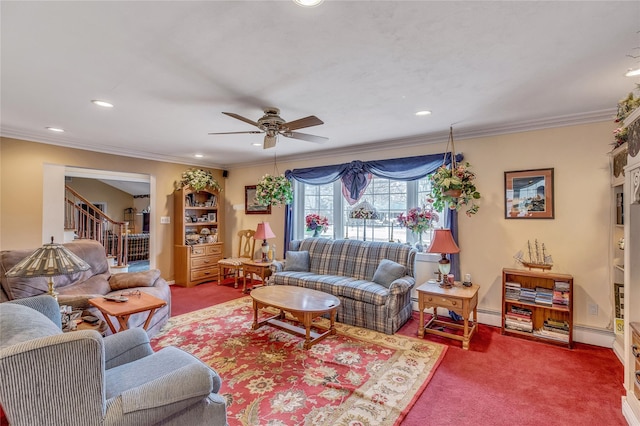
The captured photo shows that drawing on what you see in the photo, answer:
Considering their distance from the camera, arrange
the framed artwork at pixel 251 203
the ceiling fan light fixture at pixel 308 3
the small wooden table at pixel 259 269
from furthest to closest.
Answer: the framed artwork at pixel 251 203 < the small wooden table at pixel 259 269 < the ceiling fan light fixture at pixel 308 3

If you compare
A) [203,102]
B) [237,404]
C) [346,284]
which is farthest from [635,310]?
[203,102]

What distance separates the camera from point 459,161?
3.82m

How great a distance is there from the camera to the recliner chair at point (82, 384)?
1.05 metres

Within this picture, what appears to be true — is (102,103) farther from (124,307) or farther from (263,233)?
(263,233)

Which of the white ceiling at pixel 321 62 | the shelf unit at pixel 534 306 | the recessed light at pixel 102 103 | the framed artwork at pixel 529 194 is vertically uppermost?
the recessed light at pixel 102 103

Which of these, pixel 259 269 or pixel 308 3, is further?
pixel 259 269

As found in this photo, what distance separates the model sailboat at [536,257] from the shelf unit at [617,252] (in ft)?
1.73

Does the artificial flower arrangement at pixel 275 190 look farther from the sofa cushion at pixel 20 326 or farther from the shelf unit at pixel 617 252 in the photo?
the shelf unit at pixel 617 252

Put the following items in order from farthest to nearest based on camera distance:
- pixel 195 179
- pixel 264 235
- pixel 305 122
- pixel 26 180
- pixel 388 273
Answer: pixel 195 179
pixel 264 235
pixel 26 180
pixel 388 273
pixel 305 122

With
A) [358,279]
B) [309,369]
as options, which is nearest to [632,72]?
[358,279]

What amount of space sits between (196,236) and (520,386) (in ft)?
18.2

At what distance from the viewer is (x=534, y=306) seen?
125 inches

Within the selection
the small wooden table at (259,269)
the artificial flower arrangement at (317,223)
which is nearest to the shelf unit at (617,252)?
the artificial flower arrangement at (317,223)

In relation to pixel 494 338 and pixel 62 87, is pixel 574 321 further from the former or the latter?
pixel 62 87
